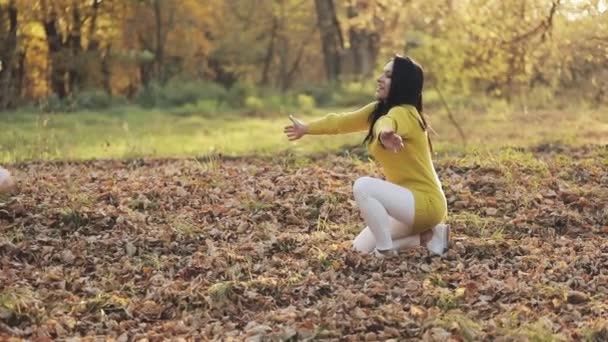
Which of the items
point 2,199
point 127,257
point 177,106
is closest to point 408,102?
point 127,257

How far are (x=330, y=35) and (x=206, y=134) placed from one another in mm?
13386

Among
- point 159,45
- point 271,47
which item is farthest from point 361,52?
point 271,47

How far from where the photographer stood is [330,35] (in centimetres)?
3102

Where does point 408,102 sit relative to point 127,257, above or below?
above

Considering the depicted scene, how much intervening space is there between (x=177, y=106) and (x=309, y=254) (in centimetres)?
1994

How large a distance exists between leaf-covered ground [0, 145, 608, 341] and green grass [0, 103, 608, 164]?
133 inches

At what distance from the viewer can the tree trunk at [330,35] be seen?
29625 millimetres

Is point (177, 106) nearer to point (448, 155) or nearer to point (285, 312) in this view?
point (448, 155)

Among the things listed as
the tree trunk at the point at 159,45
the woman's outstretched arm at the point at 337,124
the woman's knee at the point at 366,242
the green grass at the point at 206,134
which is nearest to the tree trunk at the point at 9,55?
the green grass at the point at 206,134

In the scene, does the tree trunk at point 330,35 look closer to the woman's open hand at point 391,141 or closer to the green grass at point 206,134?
the green grass at point 206,134

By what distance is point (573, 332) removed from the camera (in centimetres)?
528

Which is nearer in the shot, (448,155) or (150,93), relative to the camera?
(448,155)

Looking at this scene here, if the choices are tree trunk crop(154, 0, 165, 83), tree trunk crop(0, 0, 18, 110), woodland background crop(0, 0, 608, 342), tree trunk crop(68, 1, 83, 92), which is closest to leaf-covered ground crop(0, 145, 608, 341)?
woodland background crop(0, 0, 608, 342)

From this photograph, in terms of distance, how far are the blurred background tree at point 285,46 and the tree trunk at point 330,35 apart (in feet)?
0.15
